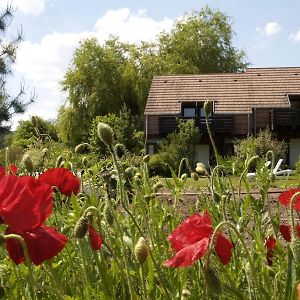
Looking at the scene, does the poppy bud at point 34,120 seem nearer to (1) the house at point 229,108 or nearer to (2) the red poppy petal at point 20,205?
(2) the red poppy petal at point 20,205

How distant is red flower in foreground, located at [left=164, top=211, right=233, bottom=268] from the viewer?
95 centimetres

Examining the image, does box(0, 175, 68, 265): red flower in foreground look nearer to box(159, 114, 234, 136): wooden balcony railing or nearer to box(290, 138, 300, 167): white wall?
box(159, 114, 234, 136): wooden balcony railing

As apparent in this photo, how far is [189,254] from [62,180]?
28.5 inches

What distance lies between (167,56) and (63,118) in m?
6.07

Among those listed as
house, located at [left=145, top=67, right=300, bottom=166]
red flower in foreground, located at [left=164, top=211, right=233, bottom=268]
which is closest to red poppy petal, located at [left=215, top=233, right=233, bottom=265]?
red flower in foreground, located at [left=164, top=211, right=233, bottom=268]

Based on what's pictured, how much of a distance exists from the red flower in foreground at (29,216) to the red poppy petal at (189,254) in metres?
0.17

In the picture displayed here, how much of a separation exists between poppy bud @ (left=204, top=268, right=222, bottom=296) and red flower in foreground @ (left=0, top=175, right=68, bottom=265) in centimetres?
22

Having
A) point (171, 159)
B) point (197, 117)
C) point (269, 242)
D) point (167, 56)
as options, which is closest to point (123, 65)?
point (167, 56)

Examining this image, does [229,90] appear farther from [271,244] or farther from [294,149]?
[271,244]

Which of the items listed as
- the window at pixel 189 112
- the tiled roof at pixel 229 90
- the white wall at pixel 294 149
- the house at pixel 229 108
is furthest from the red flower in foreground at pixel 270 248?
the white wall at pixel 294 149

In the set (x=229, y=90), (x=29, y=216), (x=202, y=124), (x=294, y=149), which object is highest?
(x=229, y=90)

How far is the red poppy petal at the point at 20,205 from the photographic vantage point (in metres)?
0.91

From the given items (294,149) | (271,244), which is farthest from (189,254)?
(294,149)

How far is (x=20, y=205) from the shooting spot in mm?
918
